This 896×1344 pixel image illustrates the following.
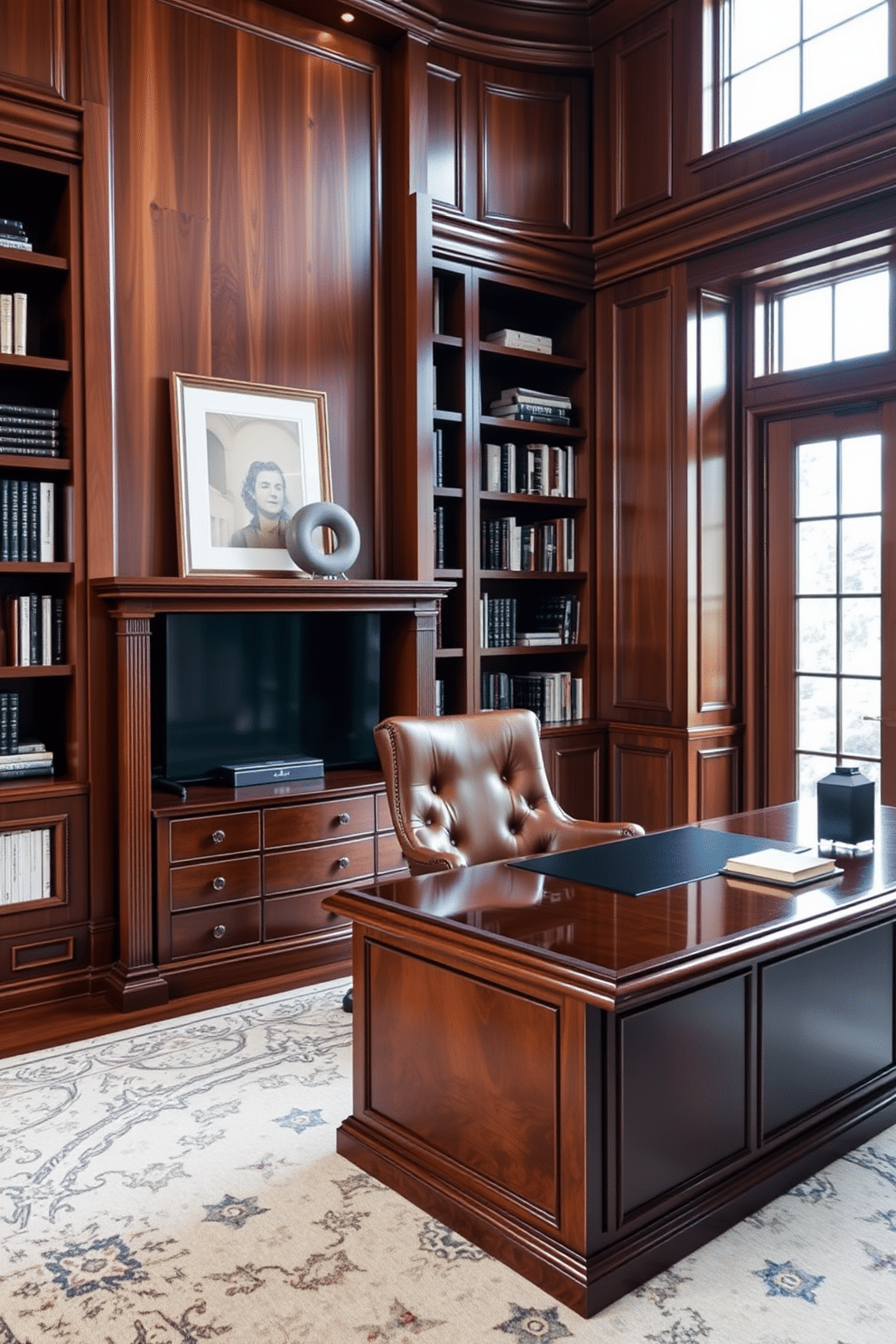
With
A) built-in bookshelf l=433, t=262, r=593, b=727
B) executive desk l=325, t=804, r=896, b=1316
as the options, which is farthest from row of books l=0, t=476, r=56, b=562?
executive desk l=325, t=804, r=896, b=1316

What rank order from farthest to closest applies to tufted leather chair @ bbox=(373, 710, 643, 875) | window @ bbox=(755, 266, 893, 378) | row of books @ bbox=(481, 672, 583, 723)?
row of books @ bbox=(481, 672, 583, 723) < window @ bbox=(755, 266, 893, 378) < tufted leather chair @ bbox=(373, 710, 643, 875)

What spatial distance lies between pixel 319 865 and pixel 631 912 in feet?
6.32

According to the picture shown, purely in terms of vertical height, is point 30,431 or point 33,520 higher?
point 30,431

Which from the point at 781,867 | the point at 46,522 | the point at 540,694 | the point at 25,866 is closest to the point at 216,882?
the point at 25,866

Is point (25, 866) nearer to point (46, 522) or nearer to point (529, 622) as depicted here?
point (46, 522)

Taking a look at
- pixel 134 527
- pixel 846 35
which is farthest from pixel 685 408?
pixel 134 527

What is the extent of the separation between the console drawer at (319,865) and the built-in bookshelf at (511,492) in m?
0.92

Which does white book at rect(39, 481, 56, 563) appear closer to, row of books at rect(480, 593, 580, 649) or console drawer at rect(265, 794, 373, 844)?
console drawer at rect(265, 794, 373, 844)

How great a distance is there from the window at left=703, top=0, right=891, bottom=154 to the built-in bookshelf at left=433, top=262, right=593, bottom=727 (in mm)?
1010

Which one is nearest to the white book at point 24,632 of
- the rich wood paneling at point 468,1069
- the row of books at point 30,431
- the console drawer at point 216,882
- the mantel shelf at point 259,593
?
the mantel shelf at point 259,593

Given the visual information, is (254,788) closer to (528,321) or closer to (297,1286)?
(297,1286)

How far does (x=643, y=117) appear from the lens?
4727 millimetres

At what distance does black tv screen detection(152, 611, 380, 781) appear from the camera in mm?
3885

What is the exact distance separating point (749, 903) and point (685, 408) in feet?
9.52
